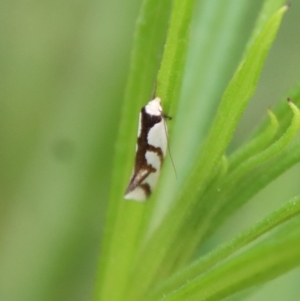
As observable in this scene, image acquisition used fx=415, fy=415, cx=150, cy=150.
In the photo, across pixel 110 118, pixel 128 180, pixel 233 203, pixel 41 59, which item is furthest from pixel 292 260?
pixel 41 59

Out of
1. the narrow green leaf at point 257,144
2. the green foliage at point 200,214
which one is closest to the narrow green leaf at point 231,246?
the green foliage at point 200,214

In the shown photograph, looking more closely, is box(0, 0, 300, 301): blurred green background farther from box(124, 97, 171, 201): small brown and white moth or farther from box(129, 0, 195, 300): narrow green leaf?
box(129, 0, 195, 300): narrow green leaf

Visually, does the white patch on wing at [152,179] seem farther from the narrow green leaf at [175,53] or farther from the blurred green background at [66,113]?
the blurred green background at [66,113]

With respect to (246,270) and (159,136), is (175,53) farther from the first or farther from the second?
(246,270)

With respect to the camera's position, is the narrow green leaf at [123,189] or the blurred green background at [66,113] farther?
the blurred green background at [66,113]

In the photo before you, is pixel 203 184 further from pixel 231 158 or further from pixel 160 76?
pixel 160 76

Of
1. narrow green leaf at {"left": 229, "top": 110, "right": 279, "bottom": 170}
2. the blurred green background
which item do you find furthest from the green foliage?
the blurred green background

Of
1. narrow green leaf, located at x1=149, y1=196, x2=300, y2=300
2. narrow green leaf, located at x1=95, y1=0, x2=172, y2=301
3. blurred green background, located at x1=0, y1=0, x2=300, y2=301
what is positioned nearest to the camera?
narrow green leaf, located at x1=149, y1=196, x2=300, y2=300

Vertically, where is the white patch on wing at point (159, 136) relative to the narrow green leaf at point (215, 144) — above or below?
above

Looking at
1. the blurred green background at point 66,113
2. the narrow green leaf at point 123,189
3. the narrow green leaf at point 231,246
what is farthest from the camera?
the blurred green background at point 66,113
